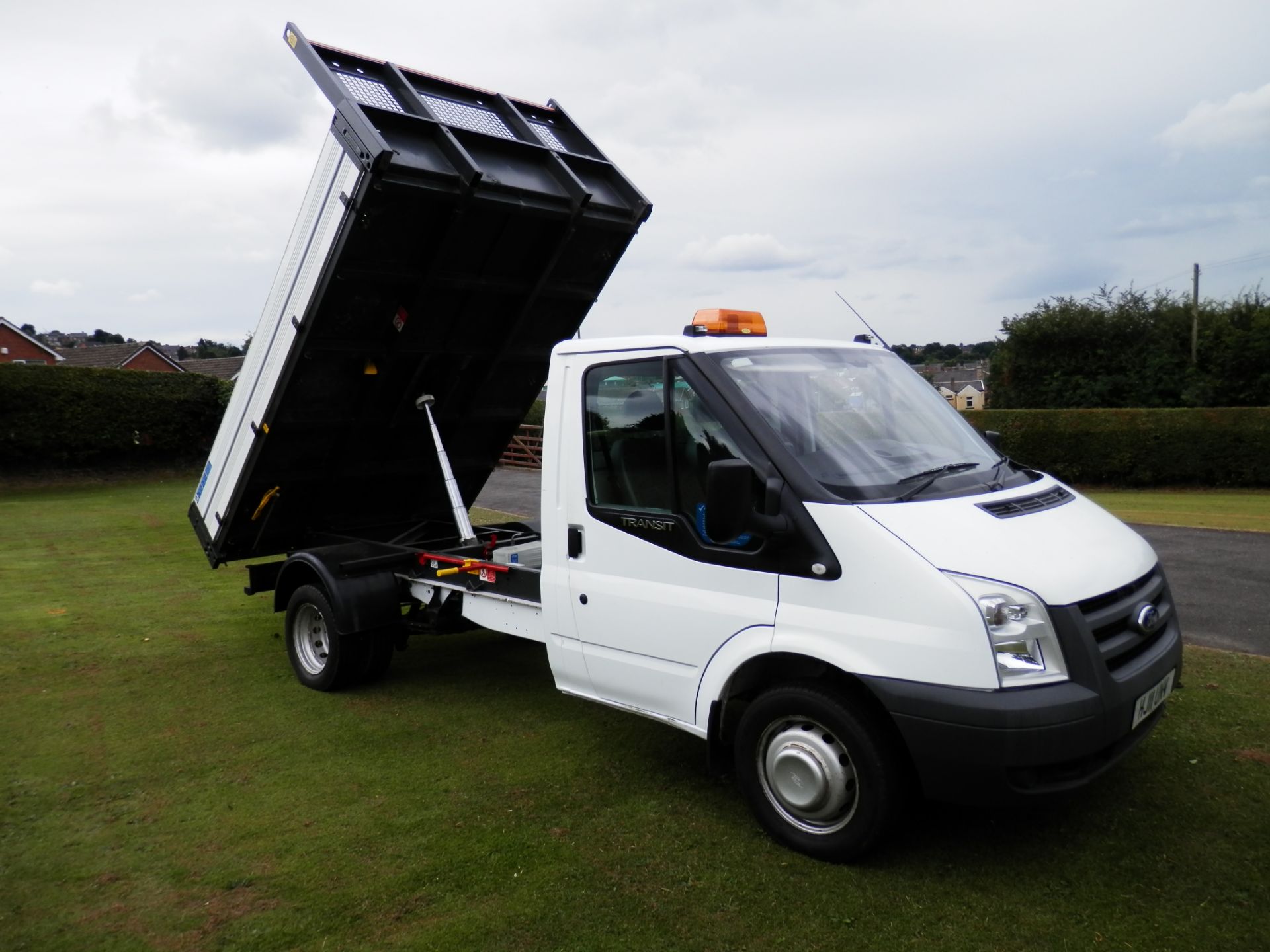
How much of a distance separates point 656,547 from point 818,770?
1.21 meters

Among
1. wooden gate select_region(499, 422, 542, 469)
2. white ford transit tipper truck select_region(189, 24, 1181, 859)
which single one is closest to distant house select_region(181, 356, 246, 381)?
wooden gate select_region(499, 422, 542, 469)

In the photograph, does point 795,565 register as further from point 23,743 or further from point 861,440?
point 23,743

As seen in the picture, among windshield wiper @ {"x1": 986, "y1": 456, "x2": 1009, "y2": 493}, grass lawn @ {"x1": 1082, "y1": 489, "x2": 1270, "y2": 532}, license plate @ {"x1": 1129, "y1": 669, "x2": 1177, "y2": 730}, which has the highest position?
windshield wiper @ {"x1": 986, "y1": 456, "x2": 1009, "y2": 493}

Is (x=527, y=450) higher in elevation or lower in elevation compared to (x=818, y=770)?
higher

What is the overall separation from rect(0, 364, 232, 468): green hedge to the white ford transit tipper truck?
20147mm

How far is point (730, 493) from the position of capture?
12.0 feet

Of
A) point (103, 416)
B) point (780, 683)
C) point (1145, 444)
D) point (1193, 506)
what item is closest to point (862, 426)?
point (780, 683)

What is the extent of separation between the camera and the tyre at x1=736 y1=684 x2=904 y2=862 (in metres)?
3.67

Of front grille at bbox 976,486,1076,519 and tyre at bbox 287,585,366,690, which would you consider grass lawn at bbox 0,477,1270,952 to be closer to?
tyre at bbox 287,585,366,690

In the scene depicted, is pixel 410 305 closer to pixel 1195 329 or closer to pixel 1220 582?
pixel 1220 582

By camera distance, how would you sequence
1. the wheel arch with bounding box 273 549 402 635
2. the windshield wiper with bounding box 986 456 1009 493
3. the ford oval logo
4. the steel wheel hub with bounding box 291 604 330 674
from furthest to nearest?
the steel wheel hub with bounding box 291 604 330 674, the wheel arch with bounding box 273 549 402 635, the windshield wiper with bounding box 986 456 1009 493, the ford oval logo

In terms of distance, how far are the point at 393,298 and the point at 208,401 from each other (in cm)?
2370

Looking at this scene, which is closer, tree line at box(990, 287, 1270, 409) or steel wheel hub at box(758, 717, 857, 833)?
steel wheel hub at box(758, 717, 857, 833)

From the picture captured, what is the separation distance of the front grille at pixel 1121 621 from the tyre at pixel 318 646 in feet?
14.7
